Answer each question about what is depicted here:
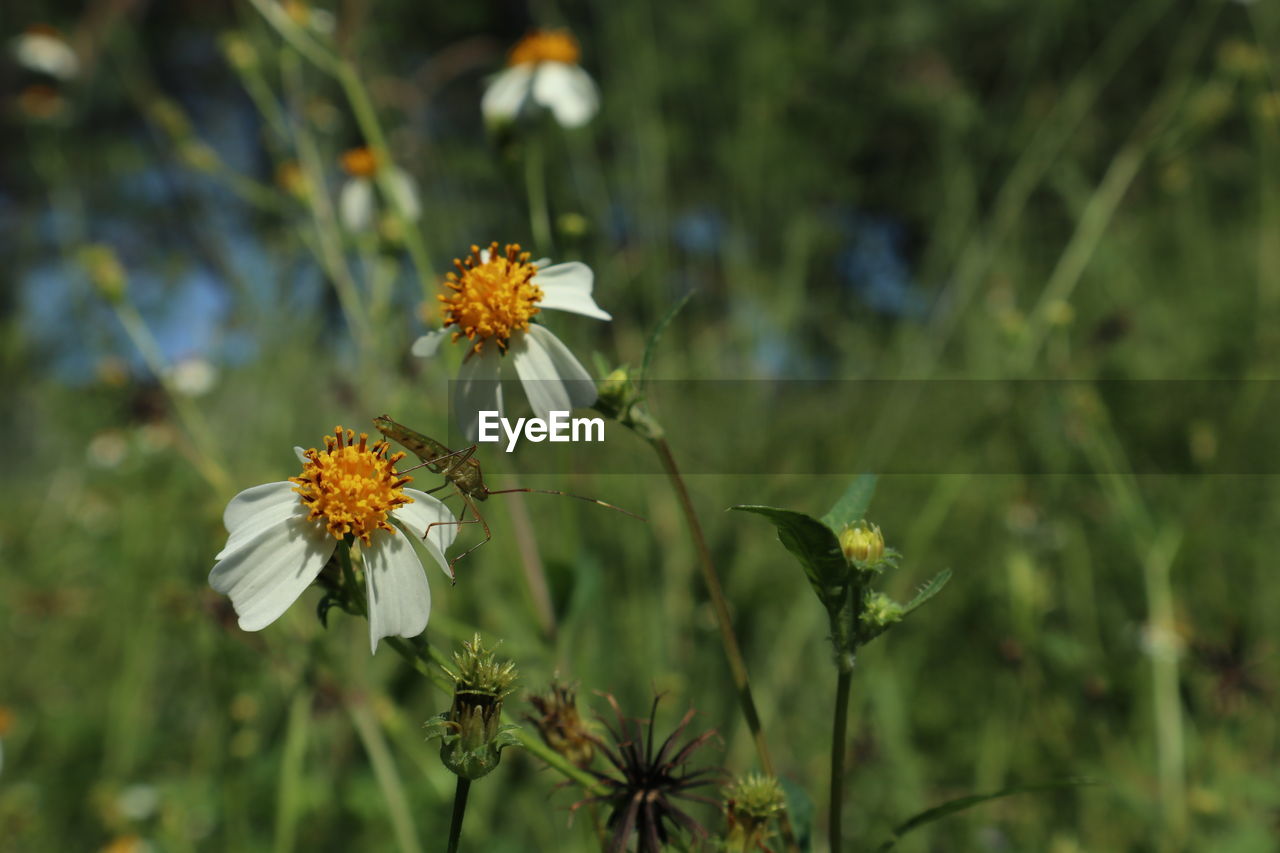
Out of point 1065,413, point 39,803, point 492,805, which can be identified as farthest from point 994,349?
point 39,803

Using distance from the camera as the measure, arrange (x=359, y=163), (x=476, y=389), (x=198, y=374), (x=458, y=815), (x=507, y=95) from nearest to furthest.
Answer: (x=458, y=815), (x=476, y=389), (x=507, y=95), (x=359, y=163), (x=198, y=374)

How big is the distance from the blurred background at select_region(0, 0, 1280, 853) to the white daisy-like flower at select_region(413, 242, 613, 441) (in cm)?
4

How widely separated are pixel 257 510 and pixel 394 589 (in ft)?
0.31

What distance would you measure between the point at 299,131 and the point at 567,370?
940mm

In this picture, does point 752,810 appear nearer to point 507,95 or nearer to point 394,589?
point 394,589

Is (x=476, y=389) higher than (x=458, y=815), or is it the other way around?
(x=476, y=389)

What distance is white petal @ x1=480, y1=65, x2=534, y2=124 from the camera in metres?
0.94

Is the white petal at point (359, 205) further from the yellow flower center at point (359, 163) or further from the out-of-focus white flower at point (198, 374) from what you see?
the out-of-focus white flower at point (198, 374)

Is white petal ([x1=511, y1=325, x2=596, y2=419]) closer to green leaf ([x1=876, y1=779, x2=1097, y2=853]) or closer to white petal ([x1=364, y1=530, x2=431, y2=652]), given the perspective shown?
white petal ([x1=364, y1=530, x2=431, y2=652])

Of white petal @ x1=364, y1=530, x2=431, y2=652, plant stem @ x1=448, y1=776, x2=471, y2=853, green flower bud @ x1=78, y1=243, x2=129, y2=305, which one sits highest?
green flower bud @ x1=78, y1=243, x2=129, y2=305

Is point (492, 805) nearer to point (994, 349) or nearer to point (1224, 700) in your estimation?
point (1224, 700)

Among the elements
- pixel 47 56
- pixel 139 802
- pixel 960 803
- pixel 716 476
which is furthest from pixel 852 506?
pixel 47 56

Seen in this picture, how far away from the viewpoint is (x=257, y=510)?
1.52 feet

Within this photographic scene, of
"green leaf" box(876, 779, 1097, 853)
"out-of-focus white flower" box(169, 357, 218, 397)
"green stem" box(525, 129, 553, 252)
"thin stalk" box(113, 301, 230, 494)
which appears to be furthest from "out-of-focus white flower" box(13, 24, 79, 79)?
"green leaf" box(876, 779, 1097, 853)
